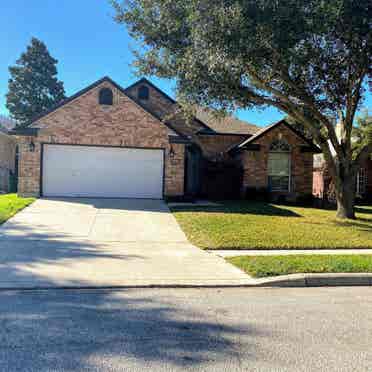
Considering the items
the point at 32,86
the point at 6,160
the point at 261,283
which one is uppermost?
the point at 32,86

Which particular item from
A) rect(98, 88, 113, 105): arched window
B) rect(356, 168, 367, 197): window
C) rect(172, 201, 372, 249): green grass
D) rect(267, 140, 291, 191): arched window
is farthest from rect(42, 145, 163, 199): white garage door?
rect(356, 168, 367, 197): window

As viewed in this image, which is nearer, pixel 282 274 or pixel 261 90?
pixel 282 274

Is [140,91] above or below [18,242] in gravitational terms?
above

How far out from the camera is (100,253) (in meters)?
7.31

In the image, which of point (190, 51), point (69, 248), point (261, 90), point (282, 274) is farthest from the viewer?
point (261, 90)

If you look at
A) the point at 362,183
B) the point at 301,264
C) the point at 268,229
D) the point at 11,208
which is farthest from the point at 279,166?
A: the point at 11,208

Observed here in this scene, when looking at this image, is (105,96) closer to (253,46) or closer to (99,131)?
(99,131)

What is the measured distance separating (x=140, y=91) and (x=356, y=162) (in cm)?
1275

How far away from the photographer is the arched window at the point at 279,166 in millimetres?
18359

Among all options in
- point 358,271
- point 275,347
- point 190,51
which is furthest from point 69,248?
point 190,51

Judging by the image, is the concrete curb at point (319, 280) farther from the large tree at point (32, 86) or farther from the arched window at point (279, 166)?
the large tree at point (32, 86)

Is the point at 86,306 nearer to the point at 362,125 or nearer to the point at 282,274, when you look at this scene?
the point at 282,274

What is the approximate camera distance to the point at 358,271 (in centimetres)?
632

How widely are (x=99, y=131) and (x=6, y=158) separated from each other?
1319 centimetres
